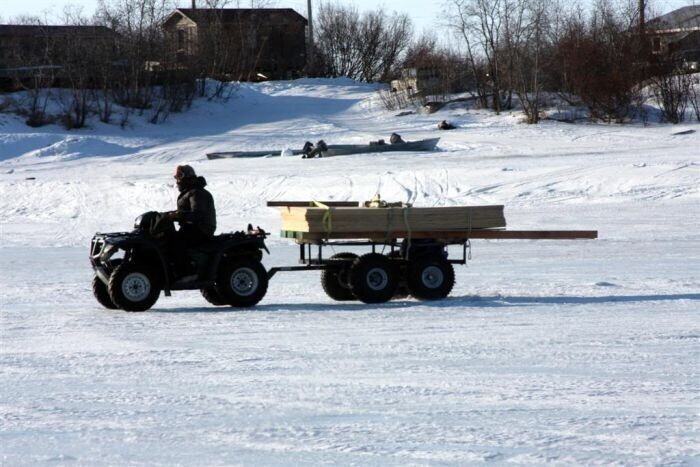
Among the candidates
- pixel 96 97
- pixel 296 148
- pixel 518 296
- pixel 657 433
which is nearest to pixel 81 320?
pixel 518 296

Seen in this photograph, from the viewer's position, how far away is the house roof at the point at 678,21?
5269 centimetres

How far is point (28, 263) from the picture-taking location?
19234 millimetres

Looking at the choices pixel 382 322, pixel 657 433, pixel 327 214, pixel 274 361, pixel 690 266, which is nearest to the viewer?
pixel 657 433

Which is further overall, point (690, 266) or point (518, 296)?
point (690, 266)

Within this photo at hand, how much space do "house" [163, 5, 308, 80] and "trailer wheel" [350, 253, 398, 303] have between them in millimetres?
45865

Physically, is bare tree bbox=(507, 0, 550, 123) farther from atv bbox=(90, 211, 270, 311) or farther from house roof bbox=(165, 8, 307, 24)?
atv bbox=(90, 211, 270, 311)

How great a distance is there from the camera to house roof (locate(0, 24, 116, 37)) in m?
57.2

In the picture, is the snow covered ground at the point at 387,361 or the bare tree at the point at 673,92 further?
the bare tree at the point at 673,92

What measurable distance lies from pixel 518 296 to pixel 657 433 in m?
6.91

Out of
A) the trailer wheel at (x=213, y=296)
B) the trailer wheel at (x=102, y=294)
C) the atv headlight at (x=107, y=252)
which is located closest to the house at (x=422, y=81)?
the trailer wheel at (x=213, y=296)

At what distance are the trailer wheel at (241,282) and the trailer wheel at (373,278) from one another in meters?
1.02

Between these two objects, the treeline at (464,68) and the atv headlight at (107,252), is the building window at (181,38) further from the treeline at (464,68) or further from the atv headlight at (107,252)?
the atv headlight at (107,252)

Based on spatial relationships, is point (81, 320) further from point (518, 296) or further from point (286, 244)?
point (286, 244)

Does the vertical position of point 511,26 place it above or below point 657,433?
above
